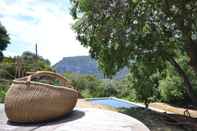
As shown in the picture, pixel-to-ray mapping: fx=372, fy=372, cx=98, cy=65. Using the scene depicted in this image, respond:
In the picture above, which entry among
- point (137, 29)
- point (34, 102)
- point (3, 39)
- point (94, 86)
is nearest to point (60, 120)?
point (34, 102)

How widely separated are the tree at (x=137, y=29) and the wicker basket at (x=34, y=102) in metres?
7.33

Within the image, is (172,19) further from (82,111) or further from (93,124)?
(93,124)

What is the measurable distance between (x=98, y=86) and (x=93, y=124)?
21.9 m

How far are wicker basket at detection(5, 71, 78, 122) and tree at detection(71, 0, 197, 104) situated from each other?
733cm

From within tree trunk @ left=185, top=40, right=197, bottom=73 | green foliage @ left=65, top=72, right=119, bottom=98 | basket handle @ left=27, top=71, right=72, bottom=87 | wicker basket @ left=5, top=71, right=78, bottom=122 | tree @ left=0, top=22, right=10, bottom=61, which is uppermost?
tree @ left=0, top=22, right=10, bottom=61

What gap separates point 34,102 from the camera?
5.16 meters

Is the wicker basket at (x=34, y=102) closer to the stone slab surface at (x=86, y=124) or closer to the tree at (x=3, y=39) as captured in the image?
the stone slab surface at (x=86, y=124)

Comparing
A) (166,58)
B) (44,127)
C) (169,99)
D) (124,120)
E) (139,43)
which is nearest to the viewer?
(44,127)

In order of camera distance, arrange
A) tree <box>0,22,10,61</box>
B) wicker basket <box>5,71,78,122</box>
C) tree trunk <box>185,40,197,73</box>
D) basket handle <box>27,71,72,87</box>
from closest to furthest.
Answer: wicker basket <box>5,71,78,122</box>
basket handle <box>27,71,72,87</box>
tree trunk <box>185,40,197,73</box>
tree <box>0,22,10,61</box>

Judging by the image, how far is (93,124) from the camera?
16.4 ft

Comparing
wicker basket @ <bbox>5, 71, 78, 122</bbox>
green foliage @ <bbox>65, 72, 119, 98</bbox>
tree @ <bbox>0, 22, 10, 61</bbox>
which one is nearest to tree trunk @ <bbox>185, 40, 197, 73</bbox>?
wicker basket @ <bbox>5, 71, 78, 122</bbox>

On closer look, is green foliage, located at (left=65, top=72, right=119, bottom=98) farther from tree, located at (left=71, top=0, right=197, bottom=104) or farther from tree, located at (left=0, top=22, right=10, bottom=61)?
tree, located at (left=71, top=0, right=197, bottom=104)

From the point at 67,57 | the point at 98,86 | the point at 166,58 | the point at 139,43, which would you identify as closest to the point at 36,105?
the point at 139,43

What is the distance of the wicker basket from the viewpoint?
5.19 m
